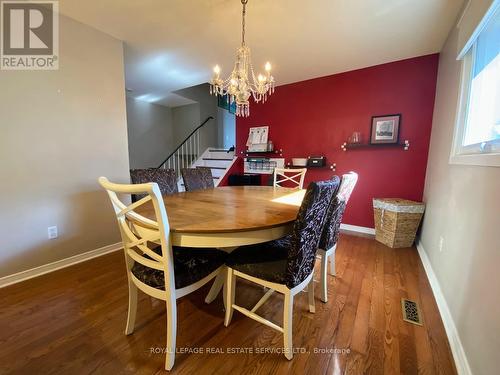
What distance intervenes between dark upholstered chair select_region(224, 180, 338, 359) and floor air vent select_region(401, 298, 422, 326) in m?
0.82

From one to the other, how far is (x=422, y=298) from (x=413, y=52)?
2.72m

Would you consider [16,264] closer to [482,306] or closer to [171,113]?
[482,306]

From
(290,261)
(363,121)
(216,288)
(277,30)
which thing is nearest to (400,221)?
(363,121)

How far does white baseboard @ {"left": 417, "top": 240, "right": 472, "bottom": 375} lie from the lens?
1.12m

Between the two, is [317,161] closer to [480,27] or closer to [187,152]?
[480,27]

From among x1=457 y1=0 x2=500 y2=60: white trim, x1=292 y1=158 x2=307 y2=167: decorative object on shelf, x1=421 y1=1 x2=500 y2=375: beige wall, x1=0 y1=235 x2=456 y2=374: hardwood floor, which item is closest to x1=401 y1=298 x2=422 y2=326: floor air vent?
x1=0 y1=235 x2=456 y2=374: hardwood floor

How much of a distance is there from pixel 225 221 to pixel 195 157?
4.81 metres

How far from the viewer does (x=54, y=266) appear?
6.98 feet

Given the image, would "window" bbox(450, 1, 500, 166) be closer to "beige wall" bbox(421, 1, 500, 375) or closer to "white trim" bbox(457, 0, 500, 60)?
"white trim" bbox(457, 0, 500, 60)

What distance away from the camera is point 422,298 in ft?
5.70

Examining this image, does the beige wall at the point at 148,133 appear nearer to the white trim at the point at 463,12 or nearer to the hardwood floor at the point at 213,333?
the hardwood floor at the point at 213,333

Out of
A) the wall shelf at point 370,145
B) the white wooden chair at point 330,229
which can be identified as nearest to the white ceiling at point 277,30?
the wall shelf at point 370,145

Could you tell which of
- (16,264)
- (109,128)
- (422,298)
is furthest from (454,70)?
(16,264)

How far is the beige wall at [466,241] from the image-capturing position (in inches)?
39.2
